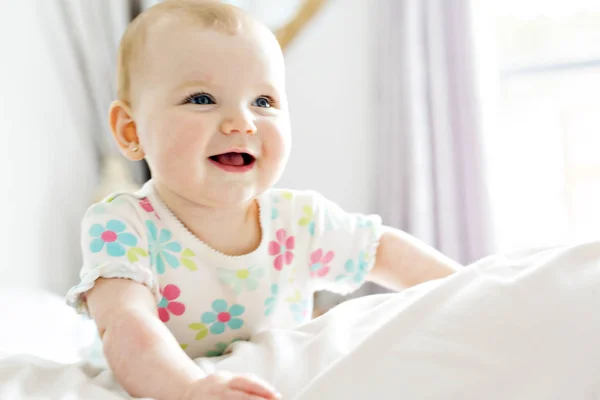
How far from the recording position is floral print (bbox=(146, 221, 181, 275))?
0.88m

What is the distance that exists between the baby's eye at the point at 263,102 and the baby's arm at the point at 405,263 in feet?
0.94

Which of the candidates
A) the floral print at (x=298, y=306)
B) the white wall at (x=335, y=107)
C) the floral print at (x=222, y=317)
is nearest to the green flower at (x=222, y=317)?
the floral print at (x=222, y=317)

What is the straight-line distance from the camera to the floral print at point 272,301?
3.07ft

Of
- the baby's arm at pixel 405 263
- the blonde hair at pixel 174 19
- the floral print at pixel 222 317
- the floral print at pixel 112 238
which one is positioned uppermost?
the blonde hair at pixel 174 19

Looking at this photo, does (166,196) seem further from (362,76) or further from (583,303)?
(362,76)

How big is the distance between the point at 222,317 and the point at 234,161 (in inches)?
8.6

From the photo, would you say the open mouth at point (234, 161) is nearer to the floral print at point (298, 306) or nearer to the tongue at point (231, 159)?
the tongue at point (231, 159)

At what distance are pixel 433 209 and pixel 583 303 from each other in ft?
5.21

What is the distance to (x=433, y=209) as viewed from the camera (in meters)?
2.02

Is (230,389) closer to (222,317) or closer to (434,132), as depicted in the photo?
(222,317)

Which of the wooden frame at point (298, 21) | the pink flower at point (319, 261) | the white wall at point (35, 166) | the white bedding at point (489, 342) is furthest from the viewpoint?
the wooden frame at point (298, 21)

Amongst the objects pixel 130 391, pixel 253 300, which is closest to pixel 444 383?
pixel 130 391

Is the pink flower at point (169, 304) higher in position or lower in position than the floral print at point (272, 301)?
higher

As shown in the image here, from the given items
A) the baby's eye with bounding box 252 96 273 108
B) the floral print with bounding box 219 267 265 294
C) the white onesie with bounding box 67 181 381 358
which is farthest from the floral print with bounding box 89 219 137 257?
the baby's eye with bounding box 252 96 273 108
